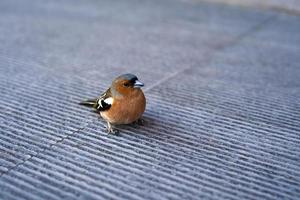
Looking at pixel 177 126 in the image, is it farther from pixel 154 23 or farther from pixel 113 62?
pixel 154 23

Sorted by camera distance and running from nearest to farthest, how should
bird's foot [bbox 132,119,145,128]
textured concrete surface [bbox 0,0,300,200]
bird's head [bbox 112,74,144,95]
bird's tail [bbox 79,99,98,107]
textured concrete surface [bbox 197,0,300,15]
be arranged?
textured concrete surface [bbox 0,0,300,200]
bird's head [bbox 112,74,144,95]
bird's foot [bbox 132,119,145,128]
bird's tail [bbox 79,99,98,107]
textured concrete surface [bbox 197,0,300,15]

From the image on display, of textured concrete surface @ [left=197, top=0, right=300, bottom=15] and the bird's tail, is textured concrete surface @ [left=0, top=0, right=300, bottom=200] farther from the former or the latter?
textured concrete surface @ [left=197, top=0, right=300, bottom=15]

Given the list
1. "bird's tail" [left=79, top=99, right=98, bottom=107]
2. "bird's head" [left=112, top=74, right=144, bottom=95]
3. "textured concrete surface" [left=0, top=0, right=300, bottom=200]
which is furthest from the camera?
"bird's tail" [left=79, top=99, right=98, bottom=107]

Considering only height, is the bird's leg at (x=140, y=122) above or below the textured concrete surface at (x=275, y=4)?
below

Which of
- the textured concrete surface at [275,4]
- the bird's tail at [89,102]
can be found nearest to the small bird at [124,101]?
the bird's tail at [89,102]

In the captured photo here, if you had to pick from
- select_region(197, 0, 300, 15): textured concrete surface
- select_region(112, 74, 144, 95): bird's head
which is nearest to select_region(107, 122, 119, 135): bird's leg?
select_region(112, 74, 144, 95): bird's head

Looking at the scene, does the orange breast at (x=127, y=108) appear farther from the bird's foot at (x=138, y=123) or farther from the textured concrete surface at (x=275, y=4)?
the textured concrete surface at (x=275, y=4)

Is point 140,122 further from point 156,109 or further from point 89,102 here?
point 89,102
